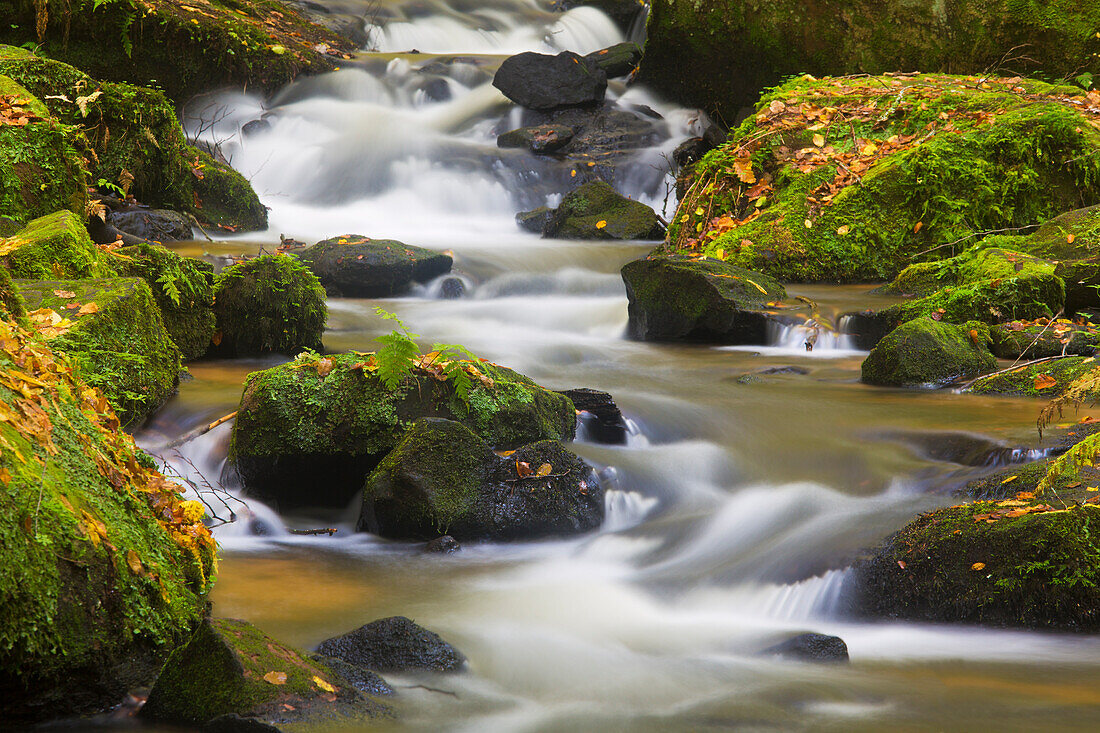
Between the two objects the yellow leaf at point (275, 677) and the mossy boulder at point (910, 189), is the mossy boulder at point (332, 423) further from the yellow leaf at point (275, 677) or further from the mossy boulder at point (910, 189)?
the mossy boulder at point (910, 189)

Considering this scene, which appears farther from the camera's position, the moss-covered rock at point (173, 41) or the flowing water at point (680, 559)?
the moss-covered rock at point (173, 41)

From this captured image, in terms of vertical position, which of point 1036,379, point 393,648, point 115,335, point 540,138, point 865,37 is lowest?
point 393,648

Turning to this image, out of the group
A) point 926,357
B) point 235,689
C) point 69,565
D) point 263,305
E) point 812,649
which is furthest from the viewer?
point 263,305

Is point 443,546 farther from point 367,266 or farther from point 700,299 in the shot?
point 367,266

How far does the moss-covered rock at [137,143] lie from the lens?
8.87m

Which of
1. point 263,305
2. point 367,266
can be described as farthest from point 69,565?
point 367,266

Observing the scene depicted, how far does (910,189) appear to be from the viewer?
891 centimetres

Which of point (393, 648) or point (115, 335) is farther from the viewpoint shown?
point (115, 335)

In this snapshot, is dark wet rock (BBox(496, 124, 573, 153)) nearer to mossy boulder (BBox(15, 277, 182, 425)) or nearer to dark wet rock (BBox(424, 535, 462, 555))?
mossy boulder (BBox(15, 277, 182, 425))

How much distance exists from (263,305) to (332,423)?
94.0 inches

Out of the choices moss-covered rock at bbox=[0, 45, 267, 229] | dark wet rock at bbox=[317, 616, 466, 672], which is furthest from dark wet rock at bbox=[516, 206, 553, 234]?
dark wet rock at bbox=[317, 616, 466, 672]

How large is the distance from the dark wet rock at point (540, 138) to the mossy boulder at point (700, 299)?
20.8ft

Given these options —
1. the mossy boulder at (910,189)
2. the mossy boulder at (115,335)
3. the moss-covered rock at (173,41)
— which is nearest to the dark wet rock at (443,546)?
the mossy boulder at (115,335)

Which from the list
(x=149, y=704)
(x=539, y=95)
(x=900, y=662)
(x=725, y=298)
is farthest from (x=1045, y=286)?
(x=539, y=95)
